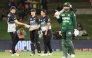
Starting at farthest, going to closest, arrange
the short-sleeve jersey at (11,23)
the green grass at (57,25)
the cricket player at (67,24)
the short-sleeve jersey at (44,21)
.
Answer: the green grass at (57,25)
the short-sleeve jersey at (44,21)
the short-sleeve jersey at (11,23)
the cricket player at (67,24)

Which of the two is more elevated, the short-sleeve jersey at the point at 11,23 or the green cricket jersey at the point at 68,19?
the green cricket jersey at the point at 68,19

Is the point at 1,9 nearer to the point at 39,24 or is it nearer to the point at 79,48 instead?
the point at 79,48

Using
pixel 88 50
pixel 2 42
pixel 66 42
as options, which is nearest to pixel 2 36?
pixel 2 42

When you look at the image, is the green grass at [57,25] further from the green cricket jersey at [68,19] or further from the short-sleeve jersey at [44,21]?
the green cricket jersey at [68,19]

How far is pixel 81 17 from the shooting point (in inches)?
1351

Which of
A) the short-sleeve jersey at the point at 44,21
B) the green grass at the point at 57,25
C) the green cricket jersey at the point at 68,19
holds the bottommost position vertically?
the green grass at the point at 57,25

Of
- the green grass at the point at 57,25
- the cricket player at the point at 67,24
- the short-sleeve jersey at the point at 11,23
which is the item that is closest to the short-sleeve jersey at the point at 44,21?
the short-sleeve jersey at the point at 11,23

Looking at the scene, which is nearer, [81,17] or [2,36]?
[2,36]

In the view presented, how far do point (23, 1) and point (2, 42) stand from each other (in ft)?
38.0

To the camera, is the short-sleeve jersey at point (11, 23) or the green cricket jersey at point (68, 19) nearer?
the green cricket jersey at point (68, 19)

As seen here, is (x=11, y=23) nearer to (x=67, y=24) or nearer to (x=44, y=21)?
(x=44, y=21)

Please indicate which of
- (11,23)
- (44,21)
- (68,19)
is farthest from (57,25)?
(68,19)

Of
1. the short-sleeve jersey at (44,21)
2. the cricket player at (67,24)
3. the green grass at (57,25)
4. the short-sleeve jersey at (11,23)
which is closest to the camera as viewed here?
the cricket player at (67,24)

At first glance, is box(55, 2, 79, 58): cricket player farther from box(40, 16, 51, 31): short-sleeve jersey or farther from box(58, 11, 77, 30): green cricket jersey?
box(40, 16, 51, 31): short-sleeve jersey
